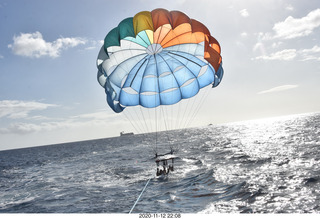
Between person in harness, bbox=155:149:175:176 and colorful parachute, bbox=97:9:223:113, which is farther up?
colorful parachute, bbox=97:9:223:113

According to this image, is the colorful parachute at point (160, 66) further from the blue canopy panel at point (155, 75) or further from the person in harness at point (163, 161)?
the person in harness at point (163, 161)

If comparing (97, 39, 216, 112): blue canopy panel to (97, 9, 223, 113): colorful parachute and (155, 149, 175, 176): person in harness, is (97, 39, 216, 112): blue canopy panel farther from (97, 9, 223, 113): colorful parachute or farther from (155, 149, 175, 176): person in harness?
(155, 149, 175, 176): person in harness

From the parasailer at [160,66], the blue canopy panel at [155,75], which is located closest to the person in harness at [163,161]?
the parasailer at [160,66]

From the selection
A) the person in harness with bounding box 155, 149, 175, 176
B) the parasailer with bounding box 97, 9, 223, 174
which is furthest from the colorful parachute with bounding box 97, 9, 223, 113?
the person in harness with bounding box 155, 149, 175, 176

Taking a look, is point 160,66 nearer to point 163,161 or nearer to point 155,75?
point 155,75

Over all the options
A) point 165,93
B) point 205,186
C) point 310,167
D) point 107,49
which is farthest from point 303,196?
point 107,49

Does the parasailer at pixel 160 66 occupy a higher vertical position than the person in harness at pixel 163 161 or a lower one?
higher

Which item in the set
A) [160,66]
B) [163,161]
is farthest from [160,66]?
[163,161]

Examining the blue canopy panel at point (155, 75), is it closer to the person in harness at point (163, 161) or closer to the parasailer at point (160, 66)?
the parasailer at point (160, 66)
